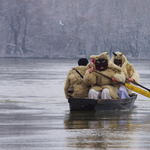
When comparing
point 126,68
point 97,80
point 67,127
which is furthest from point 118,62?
point 67,127

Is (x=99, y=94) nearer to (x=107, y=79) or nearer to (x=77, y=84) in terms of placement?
(x=107, y=79)

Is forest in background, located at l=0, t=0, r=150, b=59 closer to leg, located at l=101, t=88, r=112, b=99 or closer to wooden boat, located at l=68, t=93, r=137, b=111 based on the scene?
wooden boat, located at l=68, t=93, r=137, b=111

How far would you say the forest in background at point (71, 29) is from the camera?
77312 millimetres

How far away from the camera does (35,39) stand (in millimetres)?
78750

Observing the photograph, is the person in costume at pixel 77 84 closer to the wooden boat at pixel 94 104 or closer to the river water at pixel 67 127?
the wooden boat at pixel 94 104

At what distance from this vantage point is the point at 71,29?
7744 cm

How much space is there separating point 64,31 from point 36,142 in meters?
71.1

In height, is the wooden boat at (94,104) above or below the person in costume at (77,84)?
below

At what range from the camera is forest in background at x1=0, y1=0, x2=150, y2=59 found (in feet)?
254

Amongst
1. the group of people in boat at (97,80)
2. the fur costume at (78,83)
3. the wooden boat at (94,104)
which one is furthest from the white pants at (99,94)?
the fur costume at (78,83)

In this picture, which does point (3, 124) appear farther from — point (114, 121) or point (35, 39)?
point (35, 39)

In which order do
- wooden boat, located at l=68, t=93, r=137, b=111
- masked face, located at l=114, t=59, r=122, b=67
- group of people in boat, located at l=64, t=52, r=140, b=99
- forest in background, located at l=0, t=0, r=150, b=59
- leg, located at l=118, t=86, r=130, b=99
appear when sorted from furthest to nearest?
forest in background, located at l=0, t=0, r=150, b=59, masked face, located at l=114, t=59, r=122, b=67, leg, located at l=118, t=86, r=130, b=99, group of people in boat, located at l=64, t=52, r=140, b=99, wooden boat, located at l=68, t=93, r=137, b=111

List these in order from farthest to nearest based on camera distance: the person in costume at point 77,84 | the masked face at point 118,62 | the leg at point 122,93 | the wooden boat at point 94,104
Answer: the masked face at point 118,62 < the leg at point 122,93 < the person in costume at point 77,84 < the wooden boat at point 94,104

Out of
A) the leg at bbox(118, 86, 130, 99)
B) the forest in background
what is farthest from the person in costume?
the forest in background
